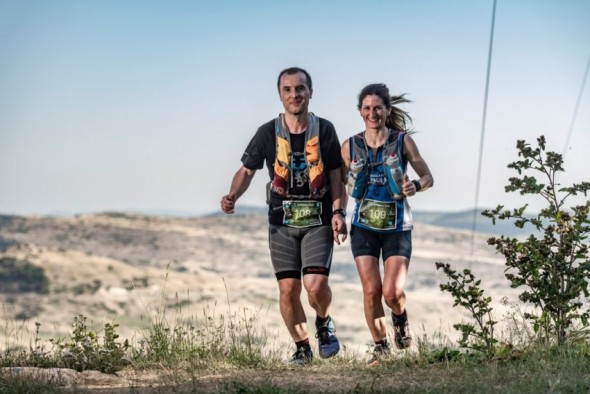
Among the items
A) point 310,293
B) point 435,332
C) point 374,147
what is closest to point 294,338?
point 310,293

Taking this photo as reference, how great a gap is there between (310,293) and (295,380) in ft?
2.97

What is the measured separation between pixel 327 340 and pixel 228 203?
150 centimetres

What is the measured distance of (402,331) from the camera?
8.83 metres

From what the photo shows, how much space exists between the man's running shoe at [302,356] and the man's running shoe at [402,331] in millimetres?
792

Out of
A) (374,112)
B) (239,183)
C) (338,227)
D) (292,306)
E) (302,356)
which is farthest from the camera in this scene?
(302,356)

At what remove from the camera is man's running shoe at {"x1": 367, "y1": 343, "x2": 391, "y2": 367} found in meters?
8.65

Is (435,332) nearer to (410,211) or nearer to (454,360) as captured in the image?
(454,360)

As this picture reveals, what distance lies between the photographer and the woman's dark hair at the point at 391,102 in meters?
8.74

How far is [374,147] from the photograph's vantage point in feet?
28.3

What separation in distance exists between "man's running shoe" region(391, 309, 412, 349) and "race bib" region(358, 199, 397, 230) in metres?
0.83

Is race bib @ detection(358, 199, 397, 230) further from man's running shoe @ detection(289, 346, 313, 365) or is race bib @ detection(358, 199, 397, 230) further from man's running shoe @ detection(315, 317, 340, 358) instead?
man's running shoe @ detection(289, 346, 313, 365)

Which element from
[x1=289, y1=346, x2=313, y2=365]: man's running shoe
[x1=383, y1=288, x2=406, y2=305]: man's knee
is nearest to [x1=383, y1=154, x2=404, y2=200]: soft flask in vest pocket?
[x1=383, y1=288, x2=406, y2=305]: man's knee

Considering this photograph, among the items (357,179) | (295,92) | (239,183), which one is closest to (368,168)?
(357,179)

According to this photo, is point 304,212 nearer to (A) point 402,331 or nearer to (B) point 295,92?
(B) point 295,92
